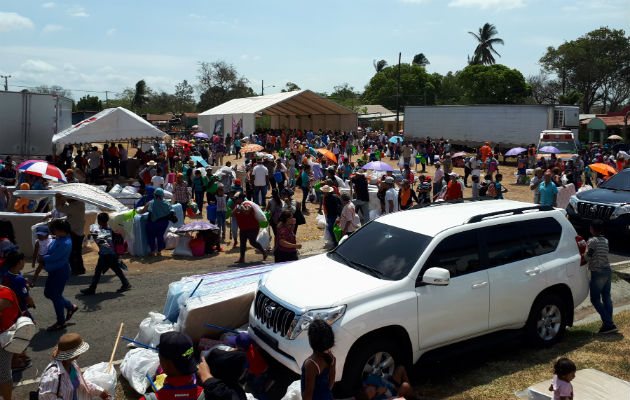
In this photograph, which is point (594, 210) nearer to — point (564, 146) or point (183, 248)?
point (183, 248)

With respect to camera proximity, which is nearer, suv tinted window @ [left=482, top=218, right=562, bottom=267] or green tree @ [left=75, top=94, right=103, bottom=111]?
suv tinted window @ [left=482, top=218, right=562, bottom=267]

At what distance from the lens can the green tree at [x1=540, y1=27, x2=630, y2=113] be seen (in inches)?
2504

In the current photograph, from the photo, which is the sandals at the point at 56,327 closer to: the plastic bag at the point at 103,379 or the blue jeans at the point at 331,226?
the plastic bag at the point at 103,379

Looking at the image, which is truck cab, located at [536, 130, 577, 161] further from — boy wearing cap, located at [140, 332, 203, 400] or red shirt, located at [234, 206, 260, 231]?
boy wearing cap, located at [140, 332, 203, 400]

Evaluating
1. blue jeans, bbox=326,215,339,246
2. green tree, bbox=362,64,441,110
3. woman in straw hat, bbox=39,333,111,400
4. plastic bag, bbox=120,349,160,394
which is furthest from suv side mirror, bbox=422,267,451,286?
green tree, bbox=362,64,441,110

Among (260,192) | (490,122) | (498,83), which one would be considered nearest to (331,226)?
(260,192)

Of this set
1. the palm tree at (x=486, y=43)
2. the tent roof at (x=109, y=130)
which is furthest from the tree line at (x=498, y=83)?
the tent roof at (x=109, y=130)

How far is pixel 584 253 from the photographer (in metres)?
6.84

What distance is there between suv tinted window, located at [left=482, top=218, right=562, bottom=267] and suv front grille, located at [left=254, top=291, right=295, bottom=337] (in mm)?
2386

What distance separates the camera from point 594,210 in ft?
39.0

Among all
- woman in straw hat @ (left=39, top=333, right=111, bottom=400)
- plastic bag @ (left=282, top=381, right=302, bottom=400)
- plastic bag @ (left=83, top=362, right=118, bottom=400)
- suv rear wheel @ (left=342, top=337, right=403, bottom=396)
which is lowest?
plastic bag @ (left=83, top=362, right=118, bottom=400)

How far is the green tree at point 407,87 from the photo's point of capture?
87.2m

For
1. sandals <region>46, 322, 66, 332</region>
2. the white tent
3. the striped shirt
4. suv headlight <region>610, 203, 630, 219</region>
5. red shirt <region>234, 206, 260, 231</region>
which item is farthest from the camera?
the white tent

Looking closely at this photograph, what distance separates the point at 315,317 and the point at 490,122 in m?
35.1
